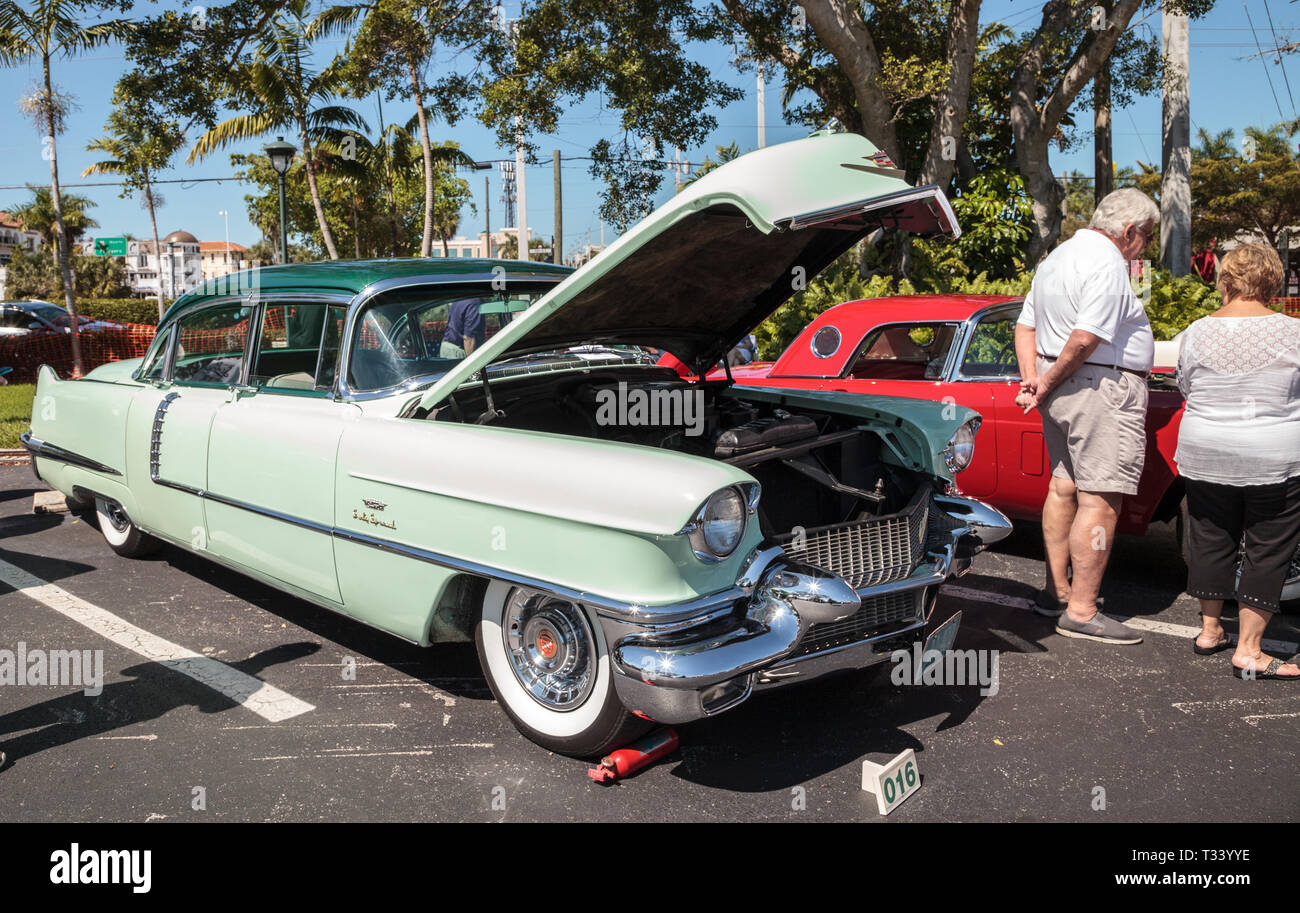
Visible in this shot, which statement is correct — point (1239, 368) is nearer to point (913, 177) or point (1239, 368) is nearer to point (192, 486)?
point (192, 486)

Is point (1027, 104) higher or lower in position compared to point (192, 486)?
higher

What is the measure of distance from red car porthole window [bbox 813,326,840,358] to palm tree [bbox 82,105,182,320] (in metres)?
11.5

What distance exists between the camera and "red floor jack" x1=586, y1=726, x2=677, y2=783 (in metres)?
3.01

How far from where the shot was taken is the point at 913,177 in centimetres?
1356

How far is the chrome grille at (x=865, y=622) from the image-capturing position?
299 centimetres

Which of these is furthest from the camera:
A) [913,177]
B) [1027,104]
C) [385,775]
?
[913,177]

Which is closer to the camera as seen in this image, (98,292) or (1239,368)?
(1239,368)

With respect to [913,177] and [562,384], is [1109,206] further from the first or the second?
[913,177]

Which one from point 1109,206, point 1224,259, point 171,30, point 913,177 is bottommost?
point 1224,259

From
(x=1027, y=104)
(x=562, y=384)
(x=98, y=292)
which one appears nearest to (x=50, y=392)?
(x=562, y=384)

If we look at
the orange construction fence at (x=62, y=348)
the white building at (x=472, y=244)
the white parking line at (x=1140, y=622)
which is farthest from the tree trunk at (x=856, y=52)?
the white building at (x=472, y=244)

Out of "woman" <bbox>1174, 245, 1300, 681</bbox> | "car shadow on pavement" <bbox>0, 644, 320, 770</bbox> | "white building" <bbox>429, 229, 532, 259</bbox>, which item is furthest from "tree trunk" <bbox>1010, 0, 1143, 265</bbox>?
"white building" <bbox>429, 229, 532, 259</bbox>

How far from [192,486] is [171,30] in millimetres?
11851
